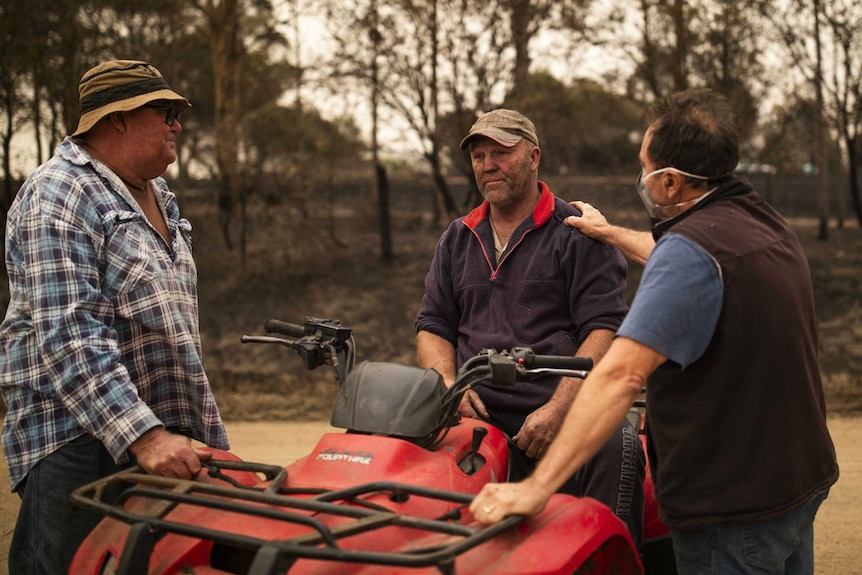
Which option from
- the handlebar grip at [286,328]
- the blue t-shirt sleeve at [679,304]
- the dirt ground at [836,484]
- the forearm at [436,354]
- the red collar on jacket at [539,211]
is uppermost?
the red collar on jacket at [539,211]

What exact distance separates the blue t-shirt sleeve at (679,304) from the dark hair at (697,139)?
0.94 feet

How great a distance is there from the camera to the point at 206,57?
1541 cm

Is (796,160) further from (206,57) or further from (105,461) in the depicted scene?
(105,461)

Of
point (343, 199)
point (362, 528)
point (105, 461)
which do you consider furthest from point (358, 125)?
point (362, 528)

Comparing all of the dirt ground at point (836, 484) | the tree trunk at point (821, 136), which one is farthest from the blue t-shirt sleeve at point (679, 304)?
the tree trunk at point (821, 136)

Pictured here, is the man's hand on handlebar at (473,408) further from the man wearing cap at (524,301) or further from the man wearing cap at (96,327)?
the man wearing cap at (96,327)

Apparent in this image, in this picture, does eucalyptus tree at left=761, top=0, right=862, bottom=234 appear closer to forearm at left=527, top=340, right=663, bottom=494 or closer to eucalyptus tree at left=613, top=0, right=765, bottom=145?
eucalyptus tree at left=613, top=0, right=765, bottom=145

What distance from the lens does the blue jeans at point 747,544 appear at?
8.80 ft

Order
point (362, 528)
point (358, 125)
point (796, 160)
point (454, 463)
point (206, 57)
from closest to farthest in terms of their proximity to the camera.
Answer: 1. point (362, 528)
2. point (454, 463)
3. point (358, 125)
4. point (796, 160)
5. point (206, 57)

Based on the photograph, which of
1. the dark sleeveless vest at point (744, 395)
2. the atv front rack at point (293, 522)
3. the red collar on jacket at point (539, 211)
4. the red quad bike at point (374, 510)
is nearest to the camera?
the atv front rack at point (293, 522)

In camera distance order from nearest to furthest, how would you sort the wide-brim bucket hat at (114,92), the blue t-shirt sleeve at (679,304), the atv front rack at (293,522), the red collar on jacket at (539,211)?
the atv front rack at (293,522) < the blue t-shirt sleeve at (679,304) < the wide-brim bucket hat at (114,92) < the red collar on jacket at (539,211)

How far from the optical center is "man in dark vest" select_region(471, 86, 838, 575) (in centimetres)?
250

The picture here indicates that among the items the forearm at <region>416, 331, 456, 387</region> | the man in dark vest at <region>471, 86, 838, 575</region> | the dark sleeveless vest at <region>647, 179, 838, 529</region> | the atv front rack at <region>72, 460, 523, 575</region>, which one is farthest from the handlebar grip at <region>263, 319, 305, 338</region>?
the dark sleeveless vest at <region>647, 179, 838, 529</region>

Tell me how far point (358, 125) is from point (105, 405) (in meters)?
10.0
